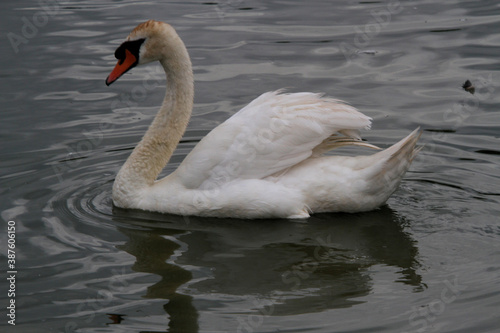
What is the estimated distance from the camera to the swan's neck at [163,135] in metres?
8.04

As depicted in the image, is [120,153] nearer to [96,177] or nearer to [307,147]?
[96,177]

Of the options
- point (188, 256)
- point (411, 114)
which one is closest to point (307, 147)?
A: point (188, 256)

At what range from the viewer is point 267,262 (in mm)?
6848

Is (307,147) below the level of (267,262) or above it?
above

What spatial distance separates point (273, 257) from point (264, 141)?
1.11 metres

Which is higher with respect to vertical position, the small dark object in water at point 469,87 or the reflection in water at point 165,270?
the small dark object in water at point 469,87

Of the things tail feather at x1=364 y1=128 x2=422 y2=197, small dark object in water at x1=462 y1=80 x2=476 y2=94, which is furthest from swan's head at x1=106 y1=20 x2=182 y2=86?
small dark object in water at x1=462 y1=80 x2=476 y2=94

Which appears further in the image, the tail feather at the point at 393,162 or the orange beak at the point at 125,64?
the orange beak at the point at 125,64

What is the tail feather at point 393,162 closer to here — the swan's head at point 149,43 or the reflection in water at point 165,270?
the reflection in water at point 165,270

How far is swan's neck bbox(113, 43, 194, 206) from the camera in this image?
8.04m

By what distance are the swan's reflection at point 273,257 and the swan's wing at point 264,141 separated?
45cm

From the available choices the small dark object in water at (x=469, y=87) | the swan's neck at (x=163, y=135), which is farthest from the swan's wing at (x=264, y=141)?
the small dark object in water at (x=469, y=87)

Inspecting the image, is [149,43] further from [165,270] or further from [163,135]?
[165,270]

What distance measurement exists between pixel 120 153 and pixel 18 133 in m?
1.32
